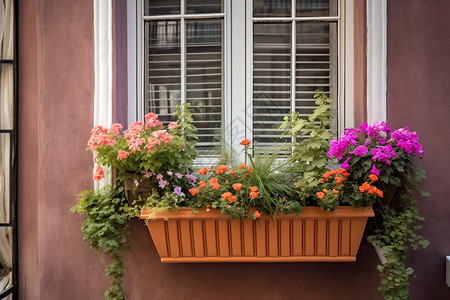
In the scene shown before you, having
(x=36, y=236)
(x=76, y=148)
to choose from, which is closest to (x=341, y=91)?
(x=76, y=148)

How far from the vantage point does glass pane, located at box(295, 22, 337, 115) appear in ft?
8.70

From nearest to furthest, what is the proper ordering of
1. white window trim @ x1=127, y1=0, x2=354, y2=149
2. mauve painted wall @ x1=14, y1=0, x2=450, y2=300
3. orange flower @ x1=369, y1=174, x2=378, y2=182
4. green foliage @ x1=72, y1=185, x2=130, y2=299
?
1. orange flower @ x1=369, y1=174, x2=378, y2=182
2. green foliage @ x1=72, y1=185, x2=130, y2=299
3. mauve painted wall @ x1=14, y1=0, x2=450, y2=300
4. white window trim @ x1=127, y1=0, x2=354, y2=149

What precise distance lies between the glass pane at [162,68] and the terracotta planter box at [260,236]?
2.82ft

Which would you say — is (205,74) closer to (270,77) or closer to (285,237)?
(270,77)

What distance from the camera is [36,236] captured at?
2.83 meters

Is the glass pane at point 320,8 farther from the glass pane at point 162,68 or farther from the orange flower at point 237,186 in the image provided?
the orange flower at point 237,186

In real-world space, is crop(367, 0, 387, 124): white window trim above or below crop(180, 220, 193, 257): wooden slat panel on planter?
above

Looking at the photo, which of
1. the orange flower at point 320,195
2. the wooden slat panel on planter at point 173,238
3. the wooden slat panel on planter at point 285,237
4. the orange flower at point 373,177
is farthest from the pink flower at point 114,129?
the orange flower at point 373,177

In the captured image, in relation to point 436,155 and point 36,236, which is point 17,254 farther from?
point 436,155

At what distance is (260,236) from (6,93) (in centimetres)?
217

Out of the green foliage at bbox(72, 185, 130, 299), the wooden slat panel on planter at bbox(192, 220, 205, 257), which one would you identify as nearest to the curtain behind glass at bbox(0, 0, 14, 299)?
the green foliage at bbox(72, 185, 130, 299)

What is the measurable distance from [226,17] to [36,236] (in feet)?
7.03

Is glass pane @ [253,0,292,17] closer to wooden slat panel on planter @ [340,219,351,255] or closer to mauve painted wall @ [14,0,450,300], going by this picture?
mauve painted wall @ [14,0,450,300]

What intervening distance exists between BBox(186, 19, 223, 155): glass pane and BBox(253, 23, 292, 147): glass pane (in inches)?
10.1
